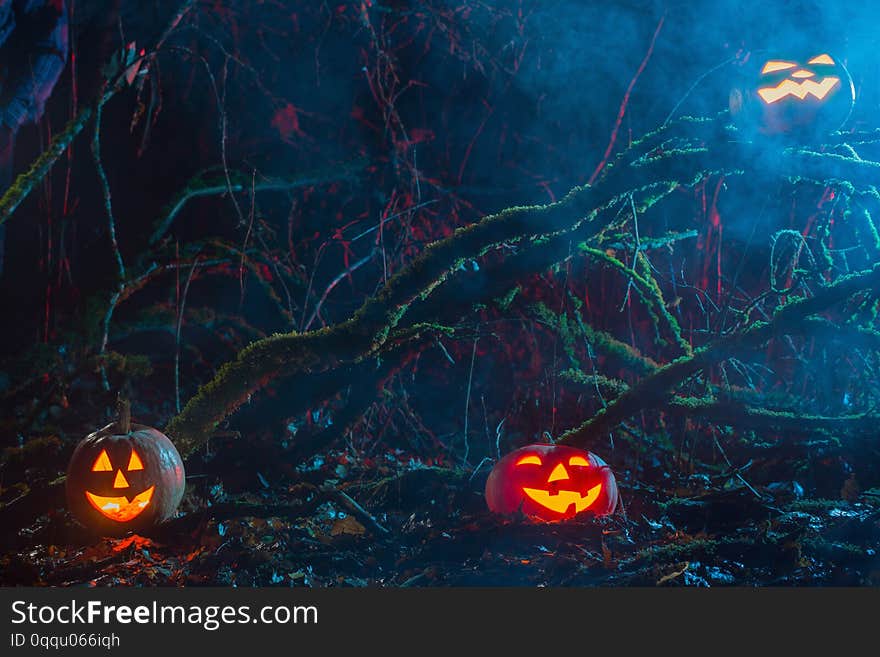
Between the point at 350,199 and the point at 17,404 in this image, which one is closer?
the point at 17,404

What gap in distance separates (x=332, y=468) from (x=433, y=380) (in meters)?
1.54

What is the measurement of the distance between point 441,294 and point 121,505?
2.12 metres

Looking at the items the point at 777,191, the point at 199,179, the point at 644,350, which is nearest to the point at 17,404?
the point at 199,179

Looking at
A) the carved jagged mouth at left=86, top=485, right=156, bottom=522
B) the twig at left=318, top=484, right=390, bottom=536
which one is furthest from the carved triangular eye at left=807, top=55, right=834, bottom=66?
the carved jagged mouth at left=86, top=485, right=156, bottom=522

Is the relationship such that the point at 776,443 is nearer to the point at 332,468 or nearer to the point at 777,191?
the point at 777,191

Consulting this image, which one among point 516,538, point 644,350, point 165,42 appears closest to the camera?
point 516,538

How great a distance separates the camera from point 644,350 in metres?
6.72

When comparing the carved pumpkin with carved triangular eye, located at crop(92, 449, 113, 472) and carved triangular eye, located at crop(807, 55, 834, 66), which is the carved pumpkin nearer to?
carved triangular eye, located at crop(92, 449, 113, 472)

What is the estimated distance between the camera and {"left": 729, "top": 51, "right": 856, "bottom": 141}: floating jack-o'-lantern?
13.3 feet

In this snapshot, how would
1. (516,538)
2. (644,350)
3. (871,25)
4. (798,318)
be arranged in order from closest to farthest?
(516,538) < (798,318) < (871,25) < (644,350)

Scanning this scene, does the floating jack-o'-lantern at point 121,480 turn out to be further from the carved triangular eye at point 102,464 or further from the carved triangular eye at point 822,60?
the carved triangular eye at point 822,60

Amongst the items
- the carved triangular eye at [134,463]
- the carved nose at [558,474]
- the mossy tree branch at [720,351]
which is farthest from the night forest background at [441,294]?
the carved triangular eye at [134,463]

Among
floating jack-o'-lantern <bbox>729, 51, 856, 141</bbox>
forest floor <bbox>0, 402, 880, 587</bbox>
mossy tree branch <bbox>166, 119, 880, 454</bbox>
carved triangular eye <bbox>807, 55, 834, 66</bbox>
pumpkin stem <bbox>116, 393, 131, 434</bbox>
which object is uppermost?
carved triangular eye <bbox>807, 55, 834, 66</bbox>

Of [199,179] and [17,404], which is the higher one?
[199,179]
